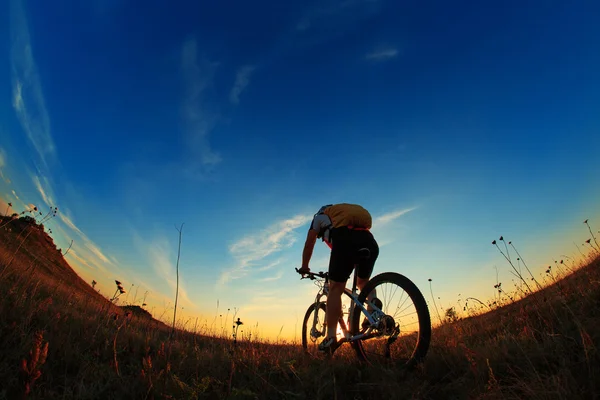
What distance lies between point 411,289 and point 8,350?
4.49 metres

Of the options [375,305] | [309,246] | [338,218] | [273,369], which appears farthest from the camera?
[309,246]

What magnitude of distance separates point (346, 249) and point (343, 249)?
0.04 metres

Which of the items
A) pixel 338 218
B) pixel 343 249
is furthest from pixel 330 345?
pixel 338 218

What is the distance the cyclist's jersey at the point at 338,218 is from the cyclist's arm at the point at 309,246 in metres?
0.08

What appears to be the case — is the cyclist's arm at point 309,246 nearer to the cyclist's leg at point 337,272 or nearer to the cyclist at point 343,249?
the cyclist at point 343,249

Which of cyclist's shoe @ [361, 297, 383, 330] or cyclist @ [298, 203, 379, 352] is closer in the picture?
cyclist's shoe @ [361, 297, 383, 330]

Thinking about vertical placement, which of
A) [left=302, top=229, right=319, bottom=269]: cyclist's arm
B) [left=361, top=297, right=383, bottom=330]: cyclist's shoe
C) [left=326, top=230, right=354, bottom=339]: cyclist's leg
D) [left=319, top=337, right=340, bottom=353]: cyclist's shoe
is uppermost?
[left=302, top=229, right=319, bottom=269]: cyclist's arm

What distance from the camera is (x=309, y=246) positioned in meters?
5.55

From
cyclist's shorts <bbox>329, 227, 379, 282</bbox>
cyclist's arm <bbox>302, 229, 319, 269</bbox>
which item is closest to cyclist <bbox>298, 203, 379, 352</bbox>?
cyclist's shorts <bbox>329, 227, 379, 282</bbox>

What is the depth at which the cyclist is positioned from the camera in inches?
190

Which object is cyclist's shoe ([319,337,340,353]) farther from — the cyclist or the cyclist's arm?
the cyclist's arm

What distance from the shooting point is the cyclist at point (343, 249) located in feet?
15.8

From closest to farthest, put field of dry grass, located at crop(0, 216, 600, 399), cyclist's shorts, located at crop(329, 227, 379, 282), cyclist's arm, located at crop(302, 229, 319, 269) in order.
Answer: field of dry grass, located at crop(0, 216, 600, 399) < cyclist's shorts, located at crop(329, 227, 379, 282) < cyclist's arm, located at crop(302, 229, 319, 269)

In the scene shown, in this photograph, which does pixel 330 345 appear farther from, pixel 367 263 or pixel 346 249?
pixel 346 249
